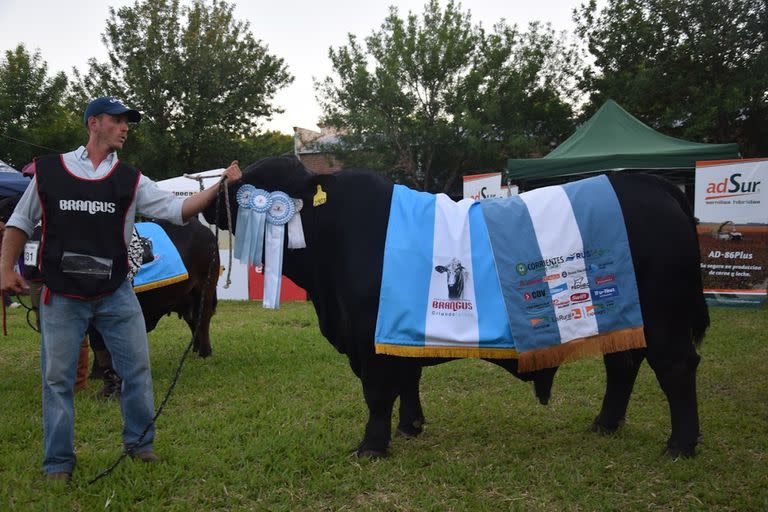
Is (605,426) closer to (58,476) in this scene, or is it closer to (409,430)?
(409,430)

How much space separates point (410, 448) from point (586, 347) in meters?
1.31

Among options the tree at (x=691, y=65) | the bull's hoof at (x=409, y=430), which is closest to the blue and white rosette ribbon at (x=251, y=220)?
the bull's hoof at (x=409, y=430)

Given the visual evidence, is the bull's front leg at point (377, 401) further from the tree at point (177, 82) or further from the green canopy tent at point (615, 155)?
the tree at point (177, 82)

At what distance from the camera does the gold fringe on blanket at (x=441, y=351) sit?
10.8ft

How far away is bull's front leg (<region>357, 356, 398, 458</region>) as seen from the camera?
3.46 metres

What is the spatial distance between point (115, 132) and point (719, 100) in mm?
17440

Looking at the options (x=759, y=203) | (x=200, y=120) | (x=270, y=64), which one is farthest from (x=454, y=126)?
(x=759, y=203)

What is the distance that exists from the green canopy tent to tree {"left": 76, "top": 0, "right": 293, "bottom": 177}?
50.8 ft

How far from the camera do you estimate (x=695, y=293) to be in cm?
353

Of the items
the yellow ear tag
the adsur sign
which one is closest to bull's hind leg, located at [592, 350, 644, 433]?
the yellow ear tag

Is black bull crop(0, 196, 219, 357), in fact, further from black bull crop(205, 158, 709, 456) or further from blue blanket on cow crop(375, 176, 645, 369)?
blue blanket on cow crop(375, 176, 645, 369)

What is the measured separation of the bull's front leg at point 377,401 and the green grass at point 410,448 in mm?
119

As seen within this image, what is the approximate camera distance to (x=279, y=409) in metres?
4.64

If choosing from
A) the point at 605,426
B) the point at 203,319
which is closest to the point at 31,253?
the point at 203,319
